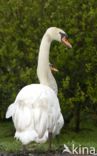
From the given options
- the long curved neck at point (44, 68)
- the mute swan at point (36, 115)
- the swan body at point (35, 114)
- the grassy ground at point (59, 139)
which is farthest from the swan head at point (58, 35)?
the grassy ground at point (59, 139)

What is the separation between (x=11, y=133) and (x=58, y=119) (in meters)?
2.80

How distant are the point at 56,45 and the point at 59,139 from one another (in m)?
1.91

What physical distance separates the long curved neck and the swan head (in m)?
0.19

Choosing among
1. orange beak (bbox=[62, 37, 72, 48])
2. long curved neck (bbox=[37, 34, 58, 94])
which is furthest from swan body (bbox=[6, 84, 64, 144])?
orange beak (bbox=[62, 37, 72, 48])

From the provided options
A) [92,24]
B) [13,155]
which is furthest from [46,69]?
[13,155]

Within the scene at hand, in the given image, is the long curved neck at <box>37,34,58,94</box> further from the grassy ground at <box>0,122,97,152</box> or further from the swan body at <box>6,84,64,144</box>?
the swan body at <box>6,84,64,144</box>

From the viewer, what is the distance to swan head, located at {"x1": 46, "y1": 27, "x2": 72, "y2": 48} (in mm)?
13844

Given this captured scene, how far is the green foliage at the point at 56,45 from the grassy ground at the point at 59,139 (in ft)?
1.55

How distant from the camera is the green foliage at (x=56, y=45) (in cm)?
1442

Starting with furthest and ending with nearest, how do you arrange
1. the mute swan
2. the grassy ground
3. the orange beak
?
the orange beak → the grassy ground → the mute swan

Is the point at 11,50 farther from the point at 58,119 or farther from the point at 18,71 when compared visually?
the point at 58,119

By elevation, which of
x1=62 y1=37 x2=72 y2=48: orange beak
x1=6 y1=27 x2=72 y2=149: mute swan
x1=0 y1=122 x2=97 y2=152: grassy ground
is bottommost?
x1=0 y1=122 x2=97 y2=152: grassy ground

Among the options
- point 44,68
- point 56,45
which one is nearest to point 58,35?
point 44,68

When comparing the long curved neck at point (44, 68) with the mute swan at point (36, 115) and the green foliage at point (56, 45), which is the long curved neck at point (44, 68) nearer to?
the green foliage at point (56, 45)
